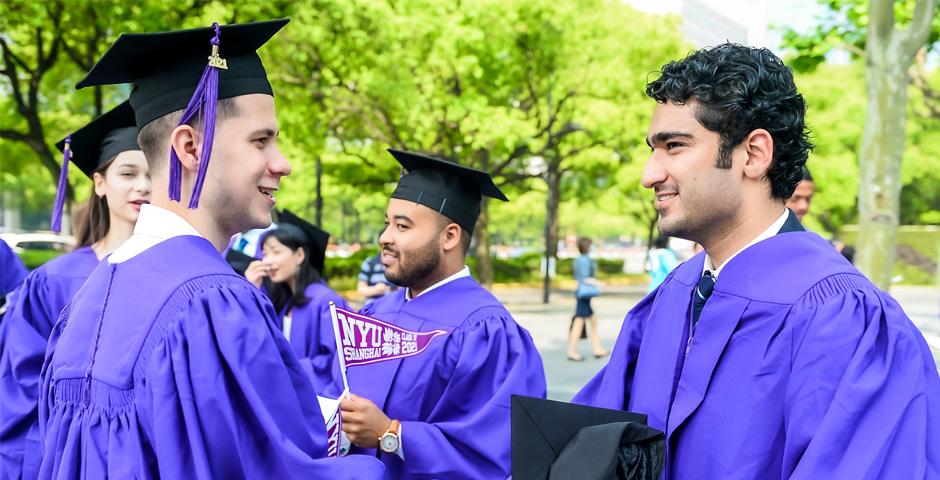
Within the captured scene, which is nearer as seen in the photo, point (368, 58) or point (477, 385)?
point (477, 385)

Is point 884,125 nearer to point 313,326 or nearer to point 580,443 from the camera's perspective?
point 313,326

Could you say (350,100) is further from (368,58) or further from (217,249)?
(217,249)

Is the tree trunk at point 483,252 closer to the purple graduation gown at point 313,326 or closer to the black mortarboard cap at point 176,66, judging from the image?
the purple graduation gown at point 313,326

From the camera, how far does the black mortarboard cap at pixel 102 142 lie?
368 cm

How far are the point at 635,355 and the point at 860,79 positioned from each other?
34.7 meters

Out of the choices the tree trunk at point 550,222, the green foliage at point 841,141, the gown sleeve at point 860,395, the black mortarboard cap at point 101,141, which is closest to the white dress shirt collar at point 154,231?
the gown sleeve at point 860,395

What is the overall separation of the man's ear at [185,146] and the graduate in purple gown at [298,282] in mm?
2903

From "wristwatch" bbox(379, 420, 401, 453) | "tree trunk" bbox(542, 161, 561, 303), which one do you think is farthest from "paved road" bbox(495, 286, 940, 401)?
"wristwatch" bbox(379, 420, 401, 453)

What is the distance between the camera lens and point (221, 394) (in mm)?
1861

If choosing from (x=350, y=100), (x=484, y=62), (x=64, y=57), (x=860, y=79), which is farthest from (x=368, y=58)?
(x=860, y=79)

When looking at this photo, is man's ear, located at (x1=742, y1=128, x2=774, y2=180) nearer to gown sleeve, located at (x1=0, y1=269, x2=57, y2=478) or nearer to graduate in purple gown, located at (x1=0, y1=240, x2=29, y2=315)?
gown sleeve, located at (x1=0, y1=269, x2=57, y2=478)

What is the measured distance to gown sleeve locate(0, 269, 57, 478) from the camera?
3090mm

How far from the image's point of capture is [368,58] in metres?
16.9

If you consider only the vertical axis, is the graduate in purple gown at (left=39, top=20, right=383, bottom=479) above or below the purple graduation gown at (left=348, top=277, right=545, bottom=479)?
above
